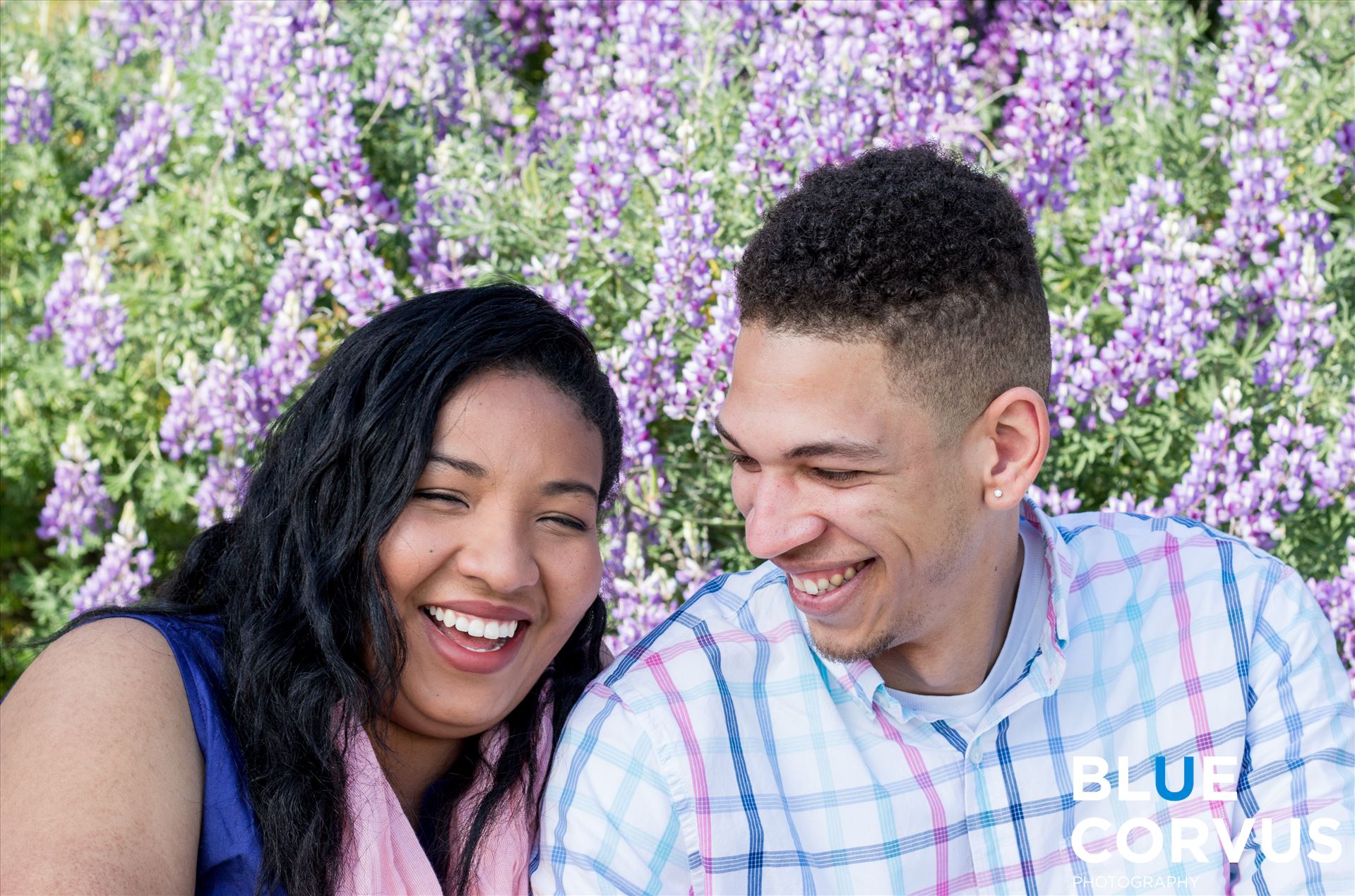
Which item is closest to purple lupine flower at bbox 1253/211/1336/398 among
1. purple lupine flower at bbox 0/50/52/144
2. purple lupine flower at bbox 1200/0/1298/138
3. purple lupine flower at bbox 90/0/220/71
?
purple lupine flower at bbox 1200/0/1298/138

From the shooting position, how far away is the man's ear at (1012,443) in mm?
2186

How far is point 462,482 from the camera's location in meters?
2.16

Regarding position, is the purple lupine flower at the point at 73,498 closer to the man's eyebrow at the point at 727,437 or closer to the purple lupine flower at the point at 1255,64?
the man's eyebrow at the point at 727,437

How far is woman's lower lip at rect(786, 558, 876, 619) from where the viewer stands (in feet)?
6.92

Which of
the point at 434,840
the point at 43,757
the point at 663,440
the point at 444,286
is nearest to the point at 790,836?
the point at 434,840

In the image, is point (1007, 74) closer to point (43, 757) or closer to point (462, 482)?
point (462, 482)

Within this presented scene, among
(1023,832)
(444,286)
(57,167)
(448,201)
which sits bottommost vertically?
(1023,832)

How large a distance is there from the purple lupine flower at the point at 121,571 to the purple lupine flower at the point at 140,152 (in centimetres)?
82

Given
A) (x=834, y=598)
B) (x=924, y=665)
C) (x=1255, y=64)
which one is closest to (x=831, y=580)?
(x=834, y=598)

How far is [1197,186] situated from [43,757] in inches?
114

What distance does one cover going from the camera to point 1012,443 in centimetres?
222

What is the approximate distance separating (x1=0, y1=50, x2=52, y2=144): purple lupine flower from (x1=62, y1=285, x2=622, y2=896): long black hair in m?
2.06

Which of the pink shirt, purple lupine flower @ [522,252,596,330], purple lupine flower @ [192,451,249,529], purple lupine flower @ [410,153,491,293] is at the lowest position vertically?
the pink shirt

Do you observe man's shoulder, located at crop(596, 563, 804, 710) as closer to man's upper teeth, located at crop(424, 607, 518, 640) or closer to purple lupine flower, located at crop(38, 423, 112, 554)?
man's upper teeth, located at crop(424, 607, 518, 640)
